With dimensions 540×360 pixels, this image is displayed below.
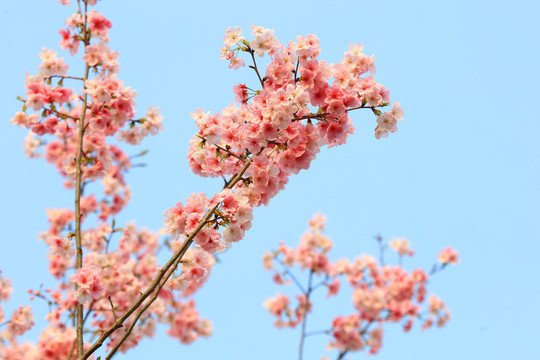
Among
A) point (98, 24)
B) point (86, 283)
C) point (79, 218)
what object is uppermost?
point (98, 24)

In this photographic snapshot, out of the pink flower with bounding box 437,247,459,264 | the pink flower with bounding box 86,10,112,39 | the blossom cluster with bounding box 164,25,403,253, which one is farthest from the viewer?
the pink flower with bounding box 437,247,459,264

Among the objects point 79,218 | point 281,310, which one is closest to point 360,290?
point 281,310

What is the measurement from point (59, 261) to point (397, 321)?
6.53 metres

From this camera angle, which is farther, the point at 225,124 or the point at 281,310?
the point at 281,310

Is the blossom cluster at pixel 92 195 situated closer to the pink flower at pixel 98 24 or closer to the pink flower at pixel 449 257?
the pink flower at pixel 98 24

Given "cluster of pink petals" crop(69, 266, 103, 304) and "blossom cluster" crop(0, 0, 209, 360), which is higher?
"blossom cluster" crop(0, 0, 209, 360)

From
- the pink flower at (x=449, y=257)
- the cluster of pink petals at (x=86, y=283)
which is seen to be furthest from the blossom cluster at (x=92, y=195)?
the pink flower at (x=449, y=257)

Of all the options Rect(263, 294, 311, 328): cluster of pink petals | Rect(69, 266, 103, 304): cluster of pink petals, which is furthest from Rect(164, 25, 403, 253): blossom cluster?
Rect(263, 294, 311, 328): cluster of pink petals

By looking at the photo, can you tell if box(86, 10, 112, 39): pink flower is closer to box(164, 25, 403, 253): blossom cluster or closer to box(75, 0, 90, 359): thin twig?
box(75, 0, 90, 359): thin twig

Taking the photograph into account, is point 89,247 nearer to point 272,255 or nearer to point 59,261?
point 59,261

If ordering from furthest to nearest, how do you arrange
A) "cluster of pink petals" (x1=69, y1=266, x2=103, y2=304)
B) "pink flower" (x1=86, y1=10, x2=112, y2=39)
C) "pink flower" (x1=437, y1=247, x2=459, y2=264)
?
"pink flower" (x1=437, y1=247, x2=459, y2=264), "pink flower" (x1=86, y1=10, x2=112, y2=39), "cluster of pink petals" (x1=69, y1=266, x2=103, y2=304)

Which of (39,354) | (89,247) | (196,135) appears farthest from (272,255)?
(196,135)

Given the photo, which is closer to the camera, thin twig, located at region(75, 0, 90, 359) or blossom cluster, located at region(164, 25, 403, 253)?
blossom cluster, located at region(164, 25, 403, 253)

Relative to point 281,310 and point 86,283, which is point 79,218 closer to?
point 86,283
